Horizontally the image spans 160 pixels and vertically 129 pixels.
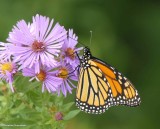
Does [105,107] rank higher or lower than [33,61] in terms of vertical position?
lower

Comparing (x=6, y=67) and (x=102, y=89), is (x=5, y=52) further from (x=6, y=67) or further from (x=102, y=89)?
(x=102, y=89)

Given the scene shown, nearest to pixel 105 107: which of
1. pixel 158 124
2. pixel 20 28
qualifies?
pixel 20 28

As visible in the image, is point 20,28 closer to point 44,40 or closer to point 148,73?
point 44,40

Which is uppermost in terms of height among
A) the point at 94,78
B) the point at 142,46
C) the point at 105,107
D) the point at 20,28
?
the point at 142,46

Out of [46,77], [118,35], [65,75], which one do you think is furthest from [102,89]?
[118,35]

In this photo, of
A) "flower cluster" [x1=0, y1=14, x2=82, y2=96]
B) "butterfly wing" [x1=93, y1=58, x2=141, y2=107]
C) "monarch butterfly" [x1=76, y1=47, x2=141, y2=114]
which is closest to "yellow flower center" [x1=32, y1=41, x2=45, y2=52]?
"flower cluster" [x1=0, y1=14, x2=82, y2=96]

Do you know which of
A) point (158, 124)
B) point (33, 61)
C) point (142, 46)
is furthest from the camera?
point (142, 46)

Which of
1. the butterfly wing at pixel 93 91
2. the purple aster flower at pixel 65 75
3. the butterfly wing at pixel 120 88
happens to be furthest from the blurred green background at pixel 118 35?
the purple aster flower at pixel 65 75
